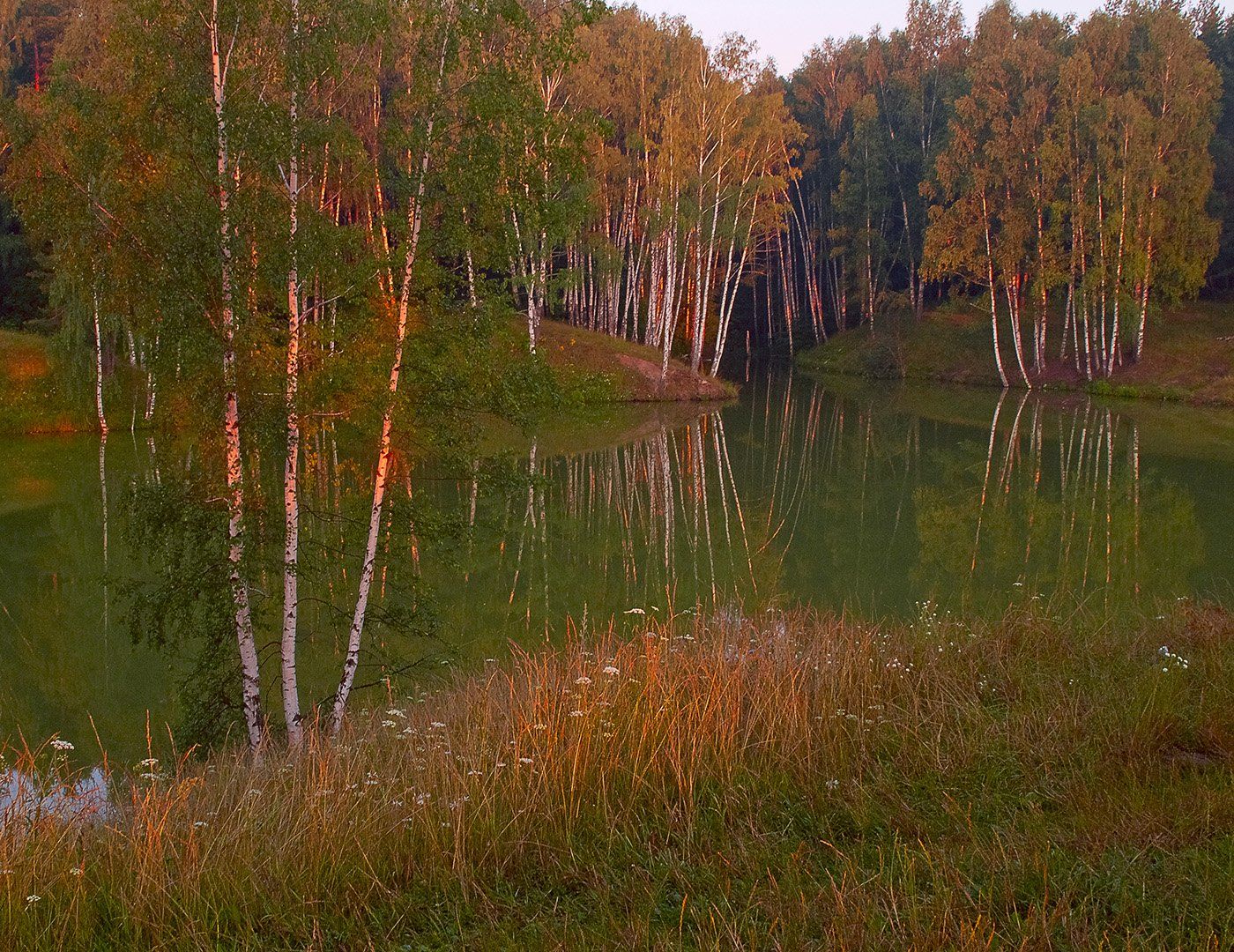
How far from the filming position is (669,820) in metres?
4.58

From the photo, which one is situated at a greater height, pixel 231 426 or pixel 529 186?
pixel 529 186

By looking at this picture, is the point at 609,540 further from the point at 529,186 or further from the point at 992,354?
the point at 992,354

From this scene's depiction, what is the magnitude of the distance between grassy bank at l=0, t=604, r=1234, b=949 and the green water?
2.34 m

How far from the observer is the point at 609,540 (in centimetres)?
1484

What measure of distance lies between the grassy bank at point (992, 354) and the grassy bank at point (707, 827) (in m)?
31.1

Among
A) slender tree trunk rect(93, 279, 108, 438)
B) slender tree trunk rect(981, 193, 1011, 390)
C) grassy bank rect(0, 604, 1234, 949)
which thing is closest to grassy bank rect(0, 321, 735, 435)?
slender tree trunk rect(93, 279, 108, 438)

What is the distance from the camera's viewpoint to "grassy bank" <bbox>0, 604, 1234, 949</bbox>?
3.65 metres

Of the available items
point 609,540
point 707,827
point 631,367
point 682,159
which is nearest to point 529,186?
point 707,827

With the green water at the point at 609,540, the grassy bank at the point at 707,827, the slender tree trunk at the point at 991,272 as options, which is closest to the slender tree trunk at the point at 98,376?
the green water at the point at 609,540

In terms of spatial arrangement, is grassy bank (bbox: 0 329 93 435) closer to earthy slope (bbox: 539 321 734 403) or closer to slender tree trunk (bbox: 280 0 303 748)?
earthy slope (bbox: 539 321 734 403)

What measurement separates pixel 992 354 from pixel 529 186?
36.9 meters

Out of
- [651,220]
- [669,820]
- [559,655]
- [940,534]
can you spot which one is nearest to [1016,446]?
[940,534]

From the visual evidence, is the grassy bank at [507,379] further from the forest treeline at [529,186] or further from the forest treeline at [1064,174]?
the forest treeline at [1064,174]

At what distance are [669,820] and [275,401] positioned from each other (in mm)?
4768
